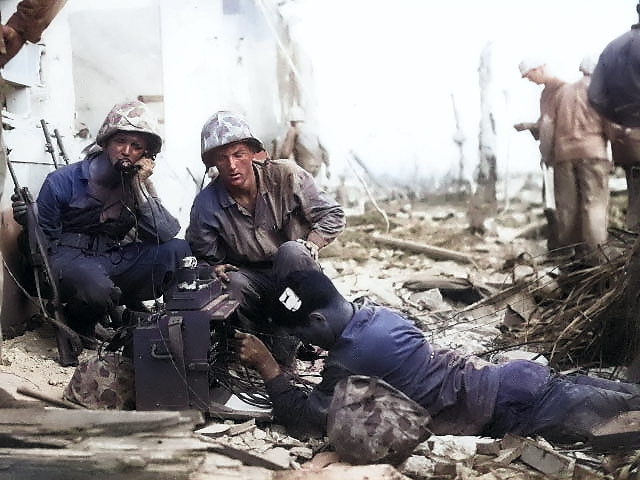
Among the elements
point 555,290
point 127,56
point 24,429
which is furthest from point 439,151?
point 24,429

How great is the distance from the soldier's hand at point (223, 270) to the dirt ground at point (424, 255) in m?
0.85

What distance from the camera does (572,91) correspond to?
3900 millimetres

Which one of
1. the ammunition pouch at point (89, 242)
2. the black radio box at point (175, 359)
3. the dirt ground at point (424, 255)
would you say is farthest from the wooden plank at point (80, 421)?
the dirt ground at point (424, 255)

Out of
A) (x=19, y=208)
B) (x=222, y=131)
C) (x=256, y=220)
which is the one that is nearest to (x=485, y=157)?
(x=256, y=220)

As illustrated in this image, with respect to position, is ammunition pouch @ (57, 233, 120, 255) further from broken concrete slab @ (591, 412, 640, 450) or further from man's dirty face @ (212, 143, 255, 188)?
broken concrete slab @ (591, 412, 640, 450)

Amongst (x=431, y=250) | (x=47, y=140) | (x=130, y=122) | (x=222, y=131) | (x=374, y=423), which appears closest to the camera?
(x=374, y=423)

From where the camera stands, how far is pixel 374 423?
241 centimetres

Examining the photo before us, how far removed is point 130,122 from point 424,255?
2332 millimetres

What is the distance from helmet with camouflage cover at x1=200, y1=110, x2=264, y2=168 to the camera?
3.32 m

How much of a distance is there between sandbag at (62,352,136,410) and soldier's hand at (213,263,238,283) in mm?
615

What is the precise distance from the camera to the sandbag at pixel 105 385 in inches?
112

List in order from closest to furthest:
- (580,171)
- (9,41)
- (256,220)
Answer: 1. (9,41)
2. (256,220)
3. (580,171)

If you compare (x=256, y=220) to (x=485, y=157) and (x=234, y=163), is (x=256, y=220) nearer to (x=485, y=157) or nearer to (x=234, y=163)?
(x=234, y=163)

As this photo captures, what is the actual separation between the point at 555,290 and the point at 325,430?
6.80ft
